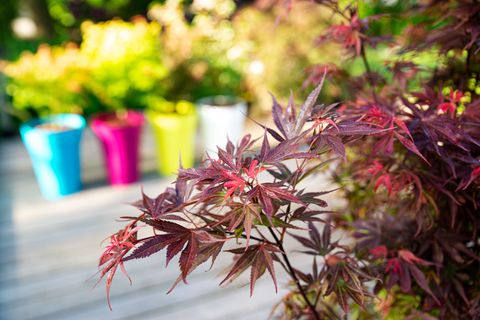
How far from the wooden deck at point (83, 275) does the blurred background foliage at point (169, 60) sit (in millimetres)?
718

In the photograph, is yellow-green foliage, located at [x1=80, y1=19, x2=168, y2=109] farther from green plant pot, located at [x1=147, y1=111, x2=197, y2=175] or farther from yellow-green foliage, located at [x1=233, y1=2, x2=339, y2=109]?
yellow-green foliage, located at [x1=233, y1=2, x2=339, y2=109]

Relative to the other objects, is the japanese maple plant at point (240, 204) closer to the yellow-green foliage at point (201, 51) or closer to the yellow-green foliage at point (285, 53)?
the yellow-green foliage at point (201, 51)

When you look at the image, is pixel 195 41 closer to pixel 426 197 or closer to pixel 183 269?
pixel 426 197

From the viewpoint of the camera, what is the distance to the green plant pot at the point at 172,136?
3541 mm

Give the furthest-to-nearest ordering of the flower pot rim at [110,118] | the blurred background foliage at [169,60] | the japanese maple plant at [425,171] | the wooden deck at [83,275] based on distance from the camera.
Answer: the blurred background foliage at [169,60] → the flower pot rim at [110,118] → the wooden deck at [83,275] → the japanese maple plant at [425,171]

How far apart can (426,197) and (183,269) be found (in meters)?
0.60

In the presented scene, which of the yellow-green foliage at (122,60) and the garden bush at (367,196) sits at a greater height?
the garden bush at (367,196)

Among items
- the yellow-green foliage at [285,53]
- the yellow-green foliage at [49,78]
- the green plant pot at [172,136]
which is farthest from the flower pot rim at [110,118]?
the yellow-green foliage at [285,53]

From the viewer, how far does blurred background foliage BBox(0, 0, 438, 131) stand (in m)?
3.54

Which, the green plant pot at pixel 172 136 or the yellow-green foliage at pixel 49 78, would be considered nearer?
the yellow-green foliage at pixel 49 78

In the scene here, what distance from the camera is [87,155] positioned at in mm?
3961

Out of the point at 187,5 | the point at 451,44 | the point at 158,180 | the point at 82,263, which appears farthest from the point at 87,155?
the point at 187,5

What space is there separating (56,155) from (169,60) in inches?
40.1

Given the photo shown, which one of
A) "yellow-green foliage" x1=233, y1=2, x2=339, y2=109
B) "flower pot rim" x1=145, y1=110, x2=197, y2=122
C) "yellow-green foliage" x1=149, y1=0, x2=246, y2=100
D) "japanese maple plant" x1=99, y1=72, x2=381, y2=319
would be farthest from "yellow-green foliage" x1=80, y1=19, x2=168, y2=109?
"japanese maple plant" x1=99, y1=72, x2=381, y2=319
